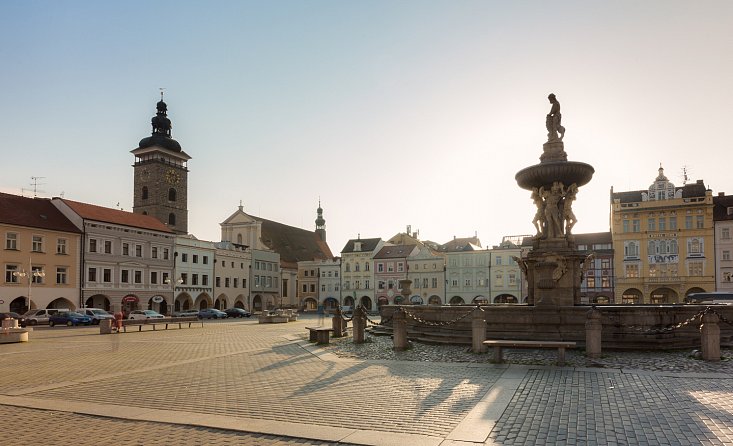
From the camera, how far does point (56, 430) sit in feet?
27.1

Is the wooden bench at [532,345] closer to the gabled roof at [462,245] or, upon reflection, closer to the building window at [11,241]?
the building window at [11,241]

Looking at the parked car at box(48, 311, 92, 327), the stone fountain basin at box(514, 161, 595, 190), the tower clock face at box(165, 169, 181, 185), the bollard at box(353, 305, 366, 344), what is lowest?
the parked car at box(48, 311, 92, 327)

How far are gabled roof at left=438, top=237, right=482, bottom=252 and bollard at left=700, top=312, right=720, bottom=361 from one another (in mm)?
65472

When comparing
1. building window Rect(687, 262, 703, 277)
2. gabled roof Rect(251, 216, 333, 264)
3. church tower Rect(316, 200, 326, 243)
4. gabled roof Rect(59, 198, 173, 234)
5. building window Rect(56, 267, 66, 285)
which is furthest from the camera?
church tower Rect(316, 200, 326, 243)

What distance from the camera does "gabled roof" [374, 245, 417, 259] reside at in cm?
8538

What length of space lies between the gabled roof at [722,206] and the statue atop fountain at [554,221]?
170 ft

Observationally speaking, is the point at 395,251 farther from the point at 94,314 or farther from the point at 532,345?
the point at 532,345

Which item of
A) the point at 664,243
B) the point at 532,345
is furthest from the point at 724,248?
the point at 532,345

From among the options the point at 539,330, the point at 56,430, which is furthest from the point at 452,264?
the point at 56,430

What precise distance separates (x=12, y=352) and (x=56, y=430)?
1443 cm

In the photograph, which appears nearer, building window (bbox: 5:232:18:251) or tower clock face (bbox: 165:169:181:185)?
building window (bbox: 5:232:18:251)

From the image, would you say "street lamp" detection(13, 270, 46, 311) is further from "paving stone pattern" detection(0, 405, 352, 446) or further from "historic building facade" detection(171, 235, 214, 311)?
"paving stone pattern" detection(0, 405, 352, 446)

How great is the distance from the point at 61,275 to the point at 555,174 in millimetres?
45670

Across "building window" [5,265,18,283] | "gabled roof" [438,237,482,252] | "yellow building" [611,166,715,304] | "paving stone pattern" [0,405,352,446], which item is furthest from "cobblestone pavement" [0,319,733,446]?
"gabled roof" [438,237,482,252]
